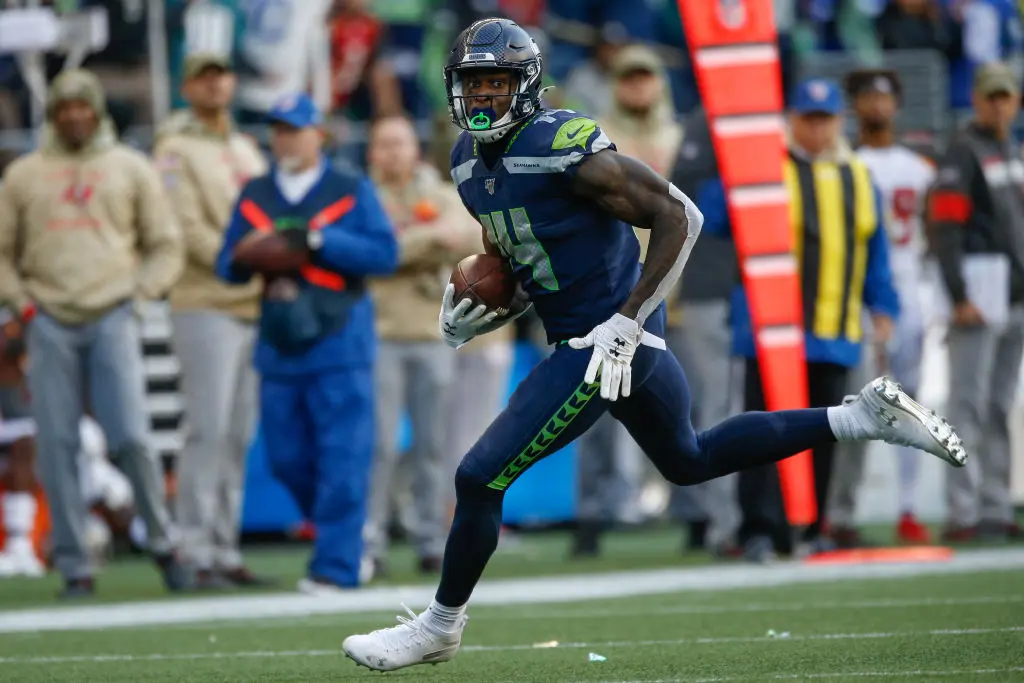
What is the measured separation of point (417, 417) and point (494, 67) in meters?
4.71

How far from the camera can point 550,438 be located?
5625 millimetres

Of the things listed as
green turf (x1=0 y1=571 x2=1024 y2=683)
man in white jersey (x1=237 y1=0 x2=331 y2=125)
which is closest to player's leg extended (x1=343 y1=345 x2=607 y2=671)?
green turf (x1=0 y1=571 x2=1024 y2=683)

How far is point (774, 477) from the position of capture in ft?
30.3

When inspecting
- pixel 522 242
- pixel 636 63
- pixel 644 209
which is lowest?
pixel 522 242

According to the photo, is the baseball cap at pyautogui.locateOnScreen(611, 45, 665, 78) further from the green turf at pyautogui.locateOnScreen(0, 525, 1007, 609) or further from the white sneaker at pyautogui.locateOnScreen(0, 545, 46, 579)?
the white sneaker at pyautogui.locateOnScreen(0, 545, 46, 579)

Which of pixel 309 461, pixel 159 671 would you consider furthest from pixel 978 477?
pixel 159 671

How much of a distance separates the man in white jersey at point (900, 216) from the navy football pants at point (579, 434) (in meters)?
4.60

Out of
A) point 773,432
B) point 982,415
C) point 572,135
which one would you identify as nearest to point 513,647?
point 773,432

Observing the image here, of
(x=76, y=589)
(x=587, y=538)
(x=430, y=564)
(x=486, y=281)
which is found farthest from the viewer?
(x=587, y=538)

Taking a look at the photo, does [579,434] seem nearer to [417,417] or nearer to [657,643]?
[657,643]

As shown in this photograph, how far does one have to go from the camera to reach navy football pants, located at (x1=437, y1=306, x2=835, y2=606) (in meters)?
5.59

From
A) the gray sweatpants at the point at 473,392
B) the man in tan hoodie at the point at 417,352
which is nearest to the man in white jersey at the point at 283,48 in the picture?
the man in tan hoodie at the point at 417,352

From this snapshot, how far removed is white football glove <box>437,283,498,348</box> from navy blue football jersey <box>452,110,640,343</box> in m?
0.16

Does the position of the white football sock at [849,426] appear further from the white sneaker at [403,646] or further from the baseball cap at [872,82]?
the baseball cap at [872,82]
